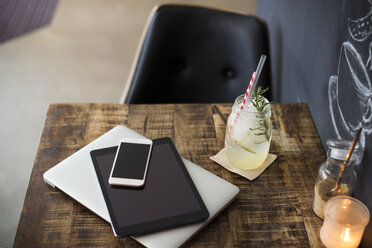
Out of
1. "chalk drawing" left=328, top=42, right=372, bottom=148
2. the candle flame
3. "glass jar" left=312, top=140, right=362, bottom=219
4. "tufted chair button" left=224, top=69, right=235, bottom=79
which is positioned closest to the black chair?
"tufted chair button" left=224, top=69, right=235, bottom=79

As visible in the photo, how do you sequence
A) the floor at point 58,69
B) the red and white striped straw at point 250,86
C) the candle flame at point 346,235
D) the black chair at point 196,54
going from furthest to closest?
the floor at point 58,69
the black chair at point 196,54
the red and white striped straw at point 250,86
the candle flame at point 346,235

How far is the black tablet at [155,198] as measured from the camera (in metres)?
0.78

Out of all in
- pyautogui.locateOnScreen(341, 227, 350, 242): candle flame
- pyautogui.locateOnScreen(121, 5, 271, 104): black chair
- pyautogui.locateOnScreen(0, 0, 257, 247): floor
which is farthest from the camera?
pyautogui.locateOnScreen(0, 0, 257, 247): floor

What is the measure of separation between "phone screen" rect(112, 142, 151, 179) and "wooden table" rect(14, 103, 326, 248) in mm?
94

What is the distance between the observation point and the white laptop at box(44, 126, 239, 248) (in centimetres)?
77

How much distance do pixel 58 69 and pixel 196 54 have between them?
1.30 m

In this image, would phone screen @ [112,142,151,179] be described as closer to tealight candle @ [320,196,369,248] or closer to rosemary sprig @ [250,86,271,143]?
rosemary sprig @ [250,86,271,143]

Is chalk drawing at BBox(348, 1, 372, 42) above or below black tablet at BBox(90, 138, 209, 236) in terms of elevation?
above

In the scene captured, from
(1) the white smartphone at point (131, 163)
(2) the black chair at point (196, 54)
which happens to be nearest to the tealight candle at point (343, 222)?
(1) the white smartphone at point (131, 163)

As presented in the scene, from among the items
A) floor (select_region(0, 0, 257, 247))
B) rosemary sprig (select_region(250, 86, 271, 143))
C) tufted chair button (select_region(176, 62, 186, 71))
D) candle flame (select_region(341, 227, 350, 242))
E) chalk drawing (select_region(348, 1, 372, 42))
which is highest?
chalk drawing (select_region(348, 1, 372, 42))

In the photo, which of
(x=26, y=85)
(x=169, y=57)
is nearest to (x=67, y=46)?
(x=26, y=85)

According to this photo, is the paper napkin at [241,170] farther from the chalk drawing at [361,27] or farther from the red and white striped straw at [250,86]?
the chalk drawing at [361,27]

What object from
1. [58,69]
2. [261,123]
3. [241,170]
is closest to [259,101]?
[261,123]

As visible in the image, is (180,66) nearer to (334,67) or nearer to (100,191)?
(334,67)
